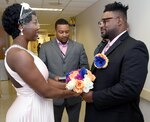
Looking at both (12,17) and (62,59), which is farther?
(62,59)

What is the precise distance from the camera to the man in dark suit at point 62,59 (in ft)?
8.98

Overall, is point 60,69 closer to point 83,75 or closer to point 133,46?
point 83,75

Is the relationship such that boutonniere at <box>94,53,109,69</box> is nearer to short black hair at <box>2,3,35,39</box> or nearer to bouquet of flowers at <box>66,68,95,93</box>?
bouquet of flowers at <box>66,68,95,93</box>

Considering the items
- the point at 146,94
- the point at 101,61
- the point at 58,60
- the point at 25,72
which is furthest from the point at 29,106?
the point at 146,94

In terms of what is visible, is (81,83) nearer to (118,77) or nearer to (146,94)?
(118,77)

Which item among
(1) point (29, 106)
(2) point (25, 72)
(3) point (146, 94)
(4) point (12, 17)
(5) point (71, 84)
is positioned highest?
(4) point (12, 17)

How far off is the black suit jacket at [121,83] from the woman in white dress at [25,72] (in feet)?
0.83

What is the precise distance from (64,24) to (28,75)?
4.87 ft

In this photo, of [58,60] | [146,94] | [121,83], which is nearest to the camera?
[121,83]

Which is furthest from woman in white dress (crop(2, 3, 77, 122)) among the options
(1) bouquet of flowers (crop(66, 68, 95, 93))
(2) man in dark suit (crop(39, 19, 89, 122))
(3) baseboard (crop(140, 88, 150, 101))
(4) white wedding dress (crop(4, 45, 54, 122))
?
(3) baseboard (crop(140, 88, 150, 101))

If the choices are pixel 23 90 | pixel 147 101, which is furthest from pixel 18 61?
pixel 147 101

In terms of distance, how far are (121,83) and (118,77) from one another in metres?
0.08

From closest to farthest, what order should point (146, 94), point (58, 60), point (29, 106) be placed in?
point (29, 106) < point (58, 60) < point (146, 94)

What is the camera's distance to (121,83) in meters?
1.46
